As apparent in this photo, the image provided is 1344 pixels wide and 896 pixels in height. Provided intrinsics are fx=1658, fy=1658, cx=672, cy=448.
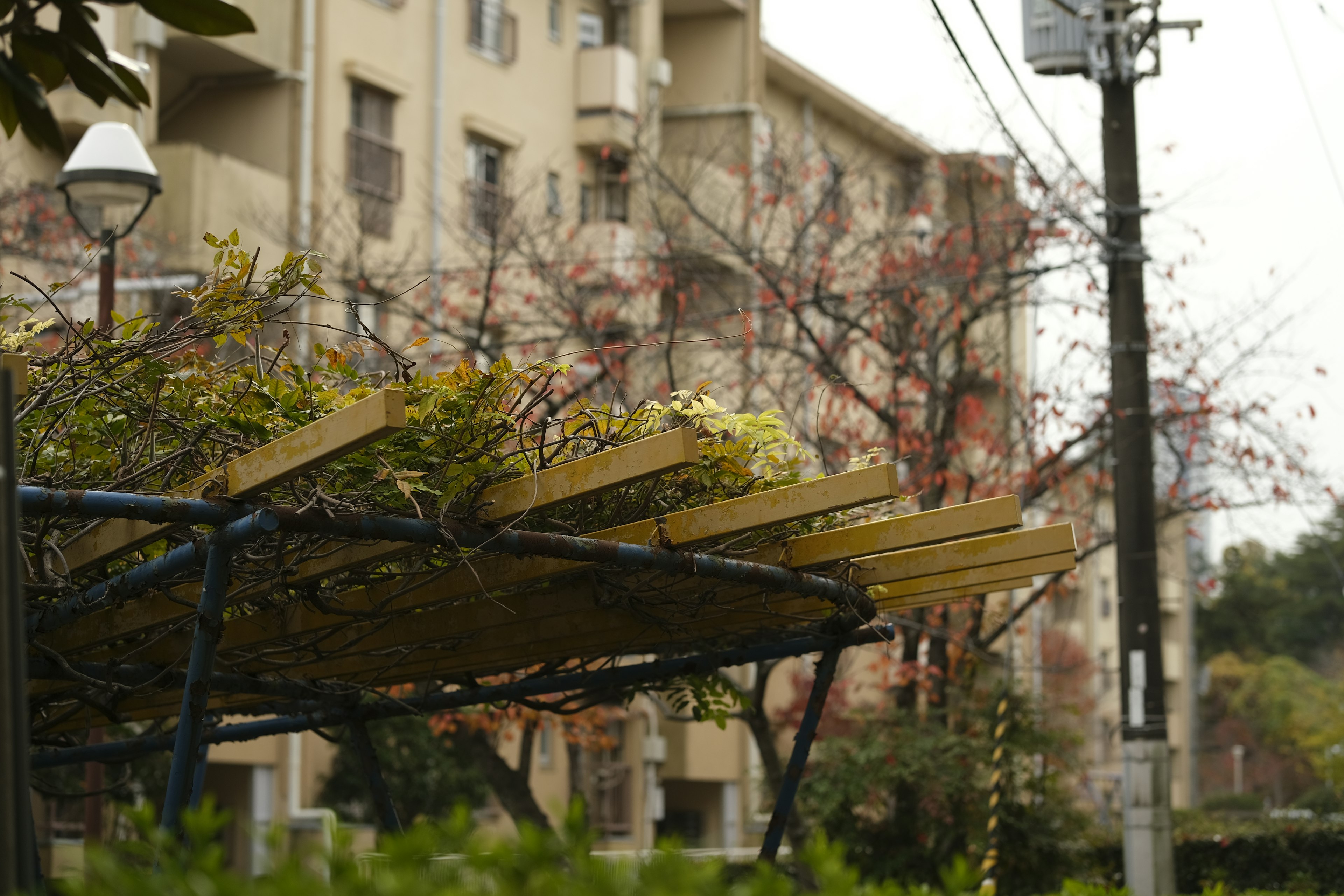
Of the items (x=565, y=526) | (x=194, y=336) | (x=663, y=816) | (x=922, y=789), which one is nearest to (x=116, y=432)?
(x=194, y=336)

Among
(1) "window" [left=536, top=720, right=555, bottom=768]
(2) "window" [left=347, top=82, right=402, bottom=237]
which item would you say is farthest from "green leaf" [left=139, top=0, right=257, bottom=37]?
(1) "window" [left=536, top=720, right=555, bottom=768]

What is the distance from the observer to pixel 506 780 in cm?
1423

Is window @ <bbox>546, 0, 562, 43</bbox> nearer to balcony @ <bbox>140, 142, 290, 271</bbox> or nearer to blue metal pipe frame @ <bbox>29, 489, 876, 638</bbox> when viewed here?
balcony @ <bbox>140, 142, 290, 271</bbox>

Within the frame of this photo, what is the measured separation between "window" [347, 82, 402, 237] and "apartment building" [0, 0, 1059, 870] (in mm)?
38

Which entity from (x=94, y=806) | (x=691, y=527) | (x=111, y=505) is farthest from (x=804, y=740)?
(x=94, y=806)

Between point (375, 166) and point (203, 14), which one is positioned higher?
point (375, 166)

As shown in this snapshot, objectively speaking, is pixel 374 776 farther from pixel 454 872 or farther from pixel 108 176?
pixel 108 176

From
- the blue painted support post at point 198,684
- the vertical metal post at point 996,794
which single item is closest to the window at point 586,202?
the vertical metal post at point 996,794

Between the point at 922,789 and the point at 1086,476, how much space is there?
4.49 meters

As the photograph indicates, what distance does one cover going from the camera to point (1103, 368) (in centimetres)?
1700

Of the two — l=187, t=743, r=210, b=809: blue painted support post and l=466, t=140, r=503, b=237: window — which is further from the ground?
l=466, t=140, r=503, b=237: window

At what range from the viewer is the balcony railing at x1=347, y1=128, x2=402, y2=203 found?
23.8 meters

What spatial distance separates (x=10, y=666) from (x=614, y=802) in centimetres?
2620

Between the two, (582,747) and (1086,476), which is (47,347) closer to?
(582,747)
